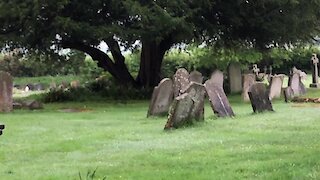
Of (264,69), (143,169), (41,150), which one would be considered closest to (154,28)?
(41,150)

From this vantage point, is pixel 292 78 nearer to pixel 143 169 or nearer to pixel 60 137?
pixel 60 137

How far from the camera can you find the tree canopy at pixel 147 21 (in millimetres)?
22719

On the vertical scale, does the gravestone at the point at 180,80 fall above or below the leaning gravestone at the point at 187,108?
above

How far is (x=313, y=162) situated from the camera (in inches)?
333

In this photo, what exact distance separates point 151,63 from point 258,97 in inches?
533

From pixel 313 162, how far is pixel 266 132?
4.03 meters

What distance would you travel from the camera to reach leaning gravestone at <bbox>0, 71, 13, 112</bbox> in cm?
1969

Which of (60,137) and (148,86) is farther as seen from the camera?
(148,86)

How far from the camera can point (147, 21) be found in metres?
22.6

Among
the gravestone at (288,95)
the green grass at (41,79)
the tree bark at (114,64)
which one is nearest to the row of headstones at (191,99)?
the gravestone at (288,95)

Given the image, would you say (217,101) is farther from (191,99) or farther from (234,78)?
(234,78)

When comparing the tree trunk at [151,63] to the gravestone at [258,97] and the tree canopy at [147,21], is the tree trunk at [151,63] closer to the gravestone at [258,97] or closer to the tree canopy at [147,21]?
the tree canopy at [147,21]

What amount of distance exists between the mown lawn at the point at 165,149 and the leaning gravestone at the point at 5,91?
3963 millimetres

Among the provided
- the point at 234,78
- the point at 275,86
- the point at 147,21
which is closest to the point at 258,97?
the point at 147,21
